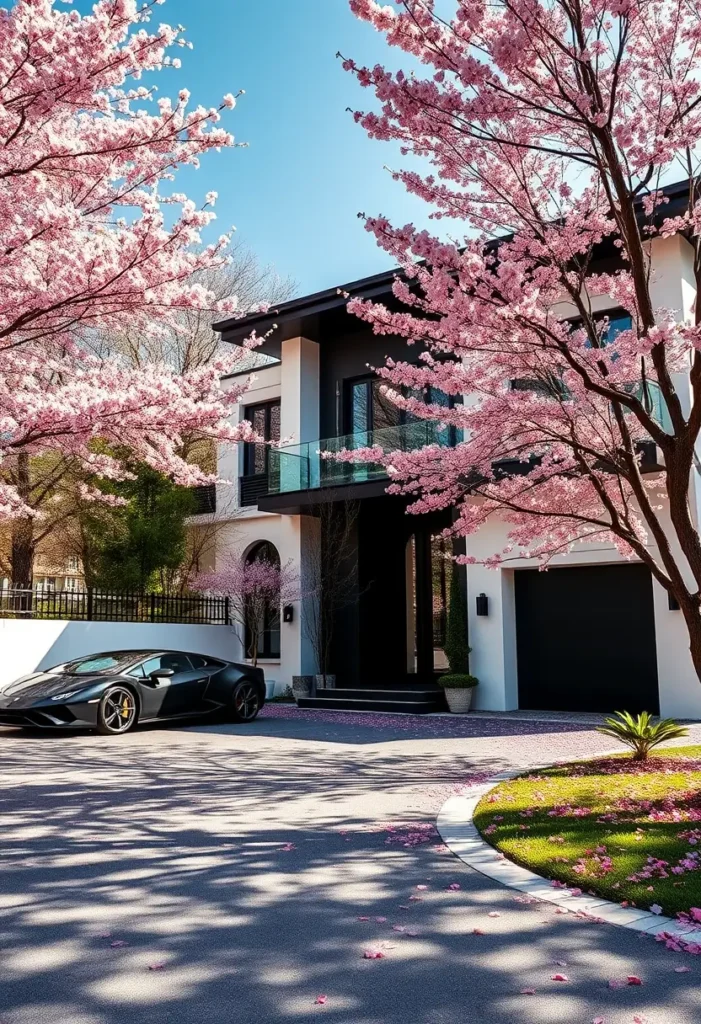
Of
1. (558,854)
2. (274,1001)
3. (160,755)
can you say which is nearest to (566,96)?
(558,854)

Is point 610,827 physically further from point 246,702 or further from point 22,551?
point 22,551

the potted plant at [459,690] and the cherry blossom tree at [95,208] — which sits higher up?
the cherry blossom tree at [95,208]

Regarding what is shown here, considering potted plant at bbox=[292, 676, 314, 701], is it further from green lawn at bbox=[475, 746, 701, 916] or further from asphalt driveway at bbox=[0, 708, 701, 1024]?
green lawn at bbox=[475, 746, 701, 916]

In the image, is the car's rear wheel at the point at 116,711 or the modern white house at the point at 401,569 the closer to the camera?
the car's rear wheel at the point at 116,711

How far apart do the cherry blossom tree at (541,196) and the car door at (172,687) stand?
18.0ft

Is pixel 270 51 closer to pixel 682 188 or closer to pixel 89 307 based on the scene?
pixel 89 307

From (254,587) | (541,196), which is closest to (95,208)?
(541,196)

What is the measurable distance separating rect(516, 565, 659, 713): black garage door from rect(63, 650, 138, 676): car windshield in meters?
7.22

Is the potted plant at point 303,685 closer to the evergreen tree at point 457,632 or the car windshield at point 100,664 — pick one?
the evergreen tree at point 457,632

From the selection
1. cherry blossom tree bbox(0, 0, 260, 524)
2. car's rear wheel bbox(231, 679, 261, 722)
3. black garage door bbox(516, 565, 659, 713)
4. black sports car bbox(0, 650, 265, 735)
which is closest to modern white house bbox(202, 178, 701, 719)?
black garage door bbox(516, 565, 659, 713)

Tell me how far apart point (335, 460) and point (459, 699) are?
5571 millimetres

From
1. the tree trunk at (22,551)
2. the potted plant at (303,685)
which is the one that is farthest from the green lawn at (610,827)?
the tree trunk at (22,551)

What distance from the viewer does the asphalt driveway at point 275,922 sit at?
290 centimetres

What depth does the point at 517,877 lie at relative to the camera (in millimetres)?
4500
